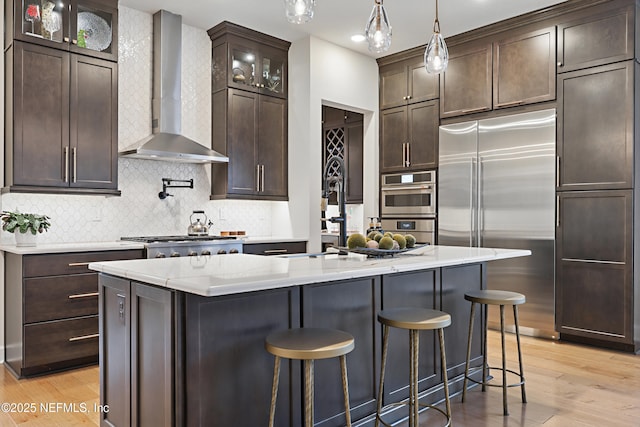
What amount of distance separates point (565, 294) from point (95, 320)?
12.6 ft

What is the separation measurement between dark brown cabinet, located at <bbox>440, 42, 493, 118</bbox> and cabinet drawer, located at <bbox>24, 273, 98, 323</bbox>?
372 cm

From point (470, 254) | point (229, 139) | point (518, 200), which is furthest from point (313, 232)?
point (470, 254)

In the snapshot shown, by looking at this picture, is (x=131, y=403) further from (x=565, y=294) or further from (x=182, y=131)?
(x=565, y=294)

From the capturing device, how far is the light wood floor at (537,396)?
2.74 m

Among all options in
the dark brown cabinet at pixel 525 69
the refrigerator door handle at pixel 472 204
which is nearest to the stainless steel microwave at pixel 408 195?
the refrigerator door handle at pixel 472 204

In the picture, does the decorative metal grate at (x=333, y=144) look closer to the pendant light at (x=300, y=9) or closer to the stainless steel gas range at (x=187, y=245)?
the stainless steel gas range at (x=187, y=245)

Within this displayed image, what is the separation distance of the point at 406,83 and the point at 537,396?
3.62m

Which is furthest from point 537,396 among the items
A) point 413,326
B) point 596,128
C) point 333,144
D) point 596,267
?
point 333,144

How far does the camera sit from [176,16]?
4598 mm

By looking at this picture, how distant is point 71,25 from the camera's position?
3.89 meters

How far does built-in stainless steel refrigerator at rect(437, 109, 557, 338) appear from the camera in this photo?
4441 millimetres

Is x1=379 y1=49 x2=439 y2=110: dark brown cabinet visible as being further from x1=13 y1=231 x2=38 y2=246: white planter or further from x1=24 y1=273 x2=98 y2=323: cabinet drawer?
x1=13 y1=231 x2=38 y2=246: white planter

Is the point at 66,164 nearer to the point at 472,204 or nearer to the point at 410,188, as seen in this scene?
the point at 410,188

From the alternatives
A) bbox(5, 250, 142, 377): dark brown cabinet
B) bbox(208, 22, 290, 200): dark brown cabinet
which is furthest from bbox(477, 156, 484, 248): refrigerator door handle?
bbox(5, 250, 142, 377): dark brown cabinet
